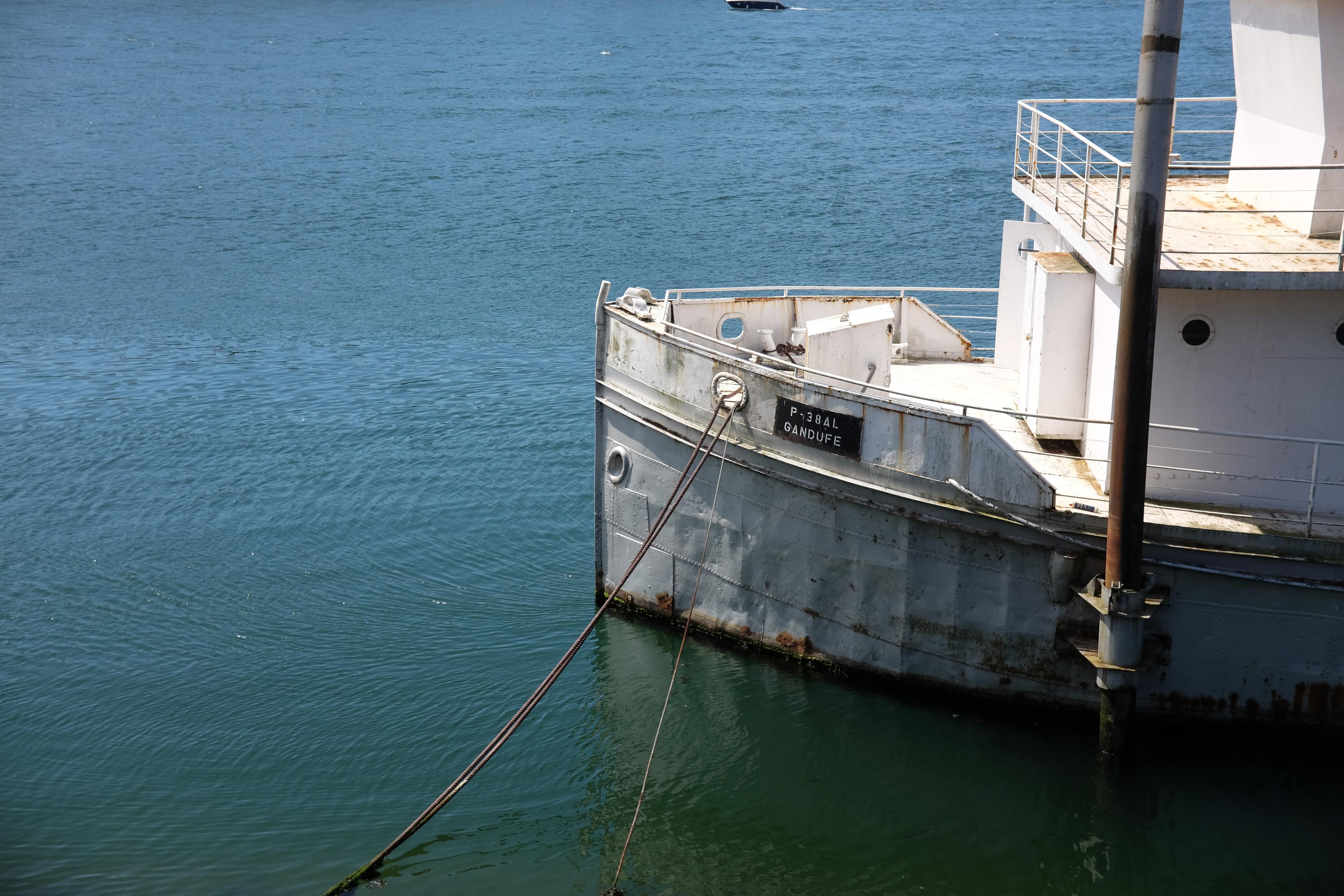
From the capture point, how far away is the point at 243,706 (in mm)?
12430

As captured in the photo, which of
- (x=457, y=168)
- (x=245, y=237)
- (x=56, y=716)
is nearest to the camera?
(x=56, y=716)

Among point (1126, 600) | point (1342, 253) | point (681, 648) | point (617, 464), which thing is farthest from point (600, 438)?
point (1342, 253)

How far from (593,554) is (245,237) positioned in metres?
22.7

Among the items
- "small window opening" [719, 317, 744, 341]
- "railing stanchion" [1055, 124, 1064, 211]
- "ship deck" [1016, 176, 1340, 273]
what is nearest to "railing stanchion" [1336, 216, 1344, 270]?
"ship deck" [1016, 176, 1340, 273]

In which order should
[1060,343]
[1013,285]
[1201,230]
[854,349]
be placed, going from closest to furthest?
[1201,230], [1060,343], [854,349], [1013,285]

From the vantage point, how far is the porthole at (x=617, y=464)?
1268 cm

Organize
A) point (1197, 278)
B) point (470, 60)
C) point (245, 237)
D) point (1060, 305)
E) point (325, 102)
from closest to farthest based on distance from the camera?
point (1197, 278)
point (1060, 305)
point (245, 237)
point (325, 102)
point (470, 60)

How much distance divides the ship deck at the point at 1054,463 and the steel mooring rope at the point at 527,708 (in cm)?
215

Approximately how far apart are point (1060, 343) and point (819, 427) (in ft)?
8.37

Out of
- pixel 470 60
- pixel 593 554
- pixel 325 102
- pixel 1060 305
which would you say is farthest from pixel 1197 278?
pixel 470 60

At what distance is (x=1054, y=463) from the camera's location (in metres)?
11.3

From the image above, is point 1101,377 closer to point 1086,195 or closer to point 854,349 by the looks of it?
point 1086,195

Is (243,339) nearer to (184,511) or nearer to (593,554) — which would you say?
(184,511)

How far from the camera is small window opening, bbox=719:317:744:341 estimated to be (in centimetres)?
1421
